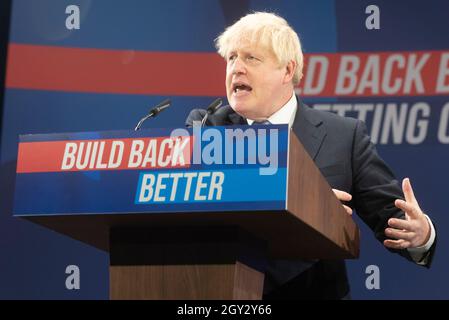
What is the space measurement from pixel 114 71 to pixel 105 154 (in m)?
2.11

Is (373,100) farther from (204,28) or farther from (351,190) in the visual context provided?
(351,190)

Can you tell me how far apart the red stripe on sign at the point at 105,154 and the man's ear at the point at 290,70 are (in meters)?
0.94

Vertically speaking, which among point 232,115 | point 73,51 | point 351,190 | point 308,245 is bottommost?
point 308,245

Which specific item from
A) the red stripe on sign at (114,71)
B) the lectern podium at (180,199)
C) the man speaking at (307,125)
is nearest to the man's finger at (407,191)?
the man speaking at (307,125)

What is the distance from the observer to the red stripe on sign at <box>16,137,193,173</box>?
60.8 inches

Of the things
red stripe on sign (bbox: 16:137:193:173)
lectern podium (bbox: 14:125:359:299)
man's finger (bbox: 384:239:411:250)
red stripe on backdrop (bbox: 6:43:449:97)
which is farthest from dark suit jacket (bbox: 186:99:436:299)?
red stripe on backdrop (bbox: 6:43:449:97)

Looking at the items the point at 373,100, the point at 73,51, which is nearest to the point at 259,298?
the point at 373,100

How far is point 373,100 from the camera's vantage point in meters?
3.49

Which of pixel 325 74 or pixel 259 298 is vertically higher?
pixel 325 74

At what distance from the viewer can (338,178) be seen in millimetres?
2271

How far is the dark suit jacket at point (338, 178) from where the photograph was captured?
7.15ft

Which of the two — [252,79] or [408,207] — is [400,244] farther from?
[252,79]
